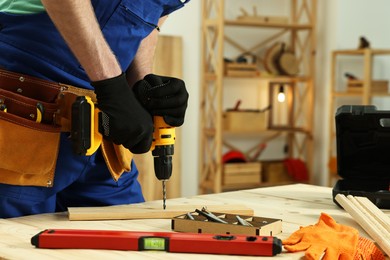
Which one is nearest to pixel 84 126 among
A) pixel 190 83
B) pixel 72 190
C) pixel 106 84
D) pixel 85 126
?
pixel 85 126

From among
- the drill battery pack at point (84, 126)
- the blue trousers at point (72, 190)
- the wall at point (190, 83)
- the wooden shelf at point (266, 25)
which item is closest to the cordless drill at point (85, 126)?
the drill battery pack at point (84, 126)

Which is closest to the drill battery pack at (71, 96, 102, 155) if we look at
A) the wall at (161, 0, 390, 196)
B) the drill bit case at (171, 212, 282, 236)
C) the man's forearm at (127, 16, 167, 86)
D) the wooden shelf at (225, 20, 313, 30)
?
the drill bit case at (171, 212, 282, 236)

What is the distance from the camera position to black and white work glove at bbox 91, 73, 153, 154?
1.57 m

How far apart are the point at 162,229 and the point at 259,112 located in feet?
13.9

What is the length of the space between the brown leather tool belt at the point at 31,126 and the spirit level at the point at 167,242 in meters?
0.35

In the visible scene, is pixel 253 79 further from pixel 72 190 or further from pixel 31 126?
pixel 31 126

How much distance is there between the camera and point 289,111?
Result: 19.9ft

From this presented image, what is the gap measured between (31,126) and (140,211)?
1.08ft

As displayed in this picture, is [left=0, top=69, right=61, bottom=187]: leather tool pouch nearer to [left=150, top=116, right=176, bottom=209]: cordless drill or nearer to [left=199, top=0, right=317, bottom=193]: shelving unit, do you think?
[left=150, top=116, right=176, bottom=209]: cordless drill

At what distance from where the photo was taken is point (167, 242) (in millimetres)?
1277

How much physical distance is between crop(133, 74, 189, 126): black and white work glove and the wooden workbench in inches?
9.9

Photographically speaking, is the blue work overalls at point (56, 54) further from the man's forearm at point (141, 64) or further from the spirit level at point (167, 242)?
the spirit level at point (167, 242)

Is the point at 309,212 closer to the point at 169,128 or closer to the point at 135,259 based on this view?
the point at 169,128

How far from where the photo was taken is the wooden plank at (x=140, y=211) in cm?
161
